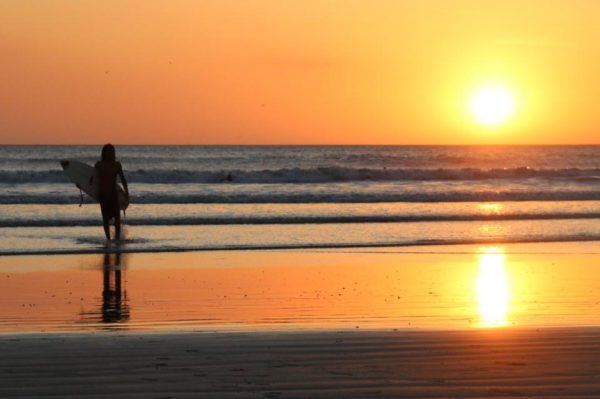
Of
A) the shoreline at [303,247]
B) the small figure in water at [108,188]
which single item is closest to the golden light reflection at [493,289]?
the shoreline at [303,247]

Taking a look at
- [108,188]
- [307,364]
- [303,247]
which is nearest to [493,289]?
[307,364]

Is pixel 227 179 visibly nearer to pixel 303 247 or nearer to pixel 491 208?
pixel 491 208

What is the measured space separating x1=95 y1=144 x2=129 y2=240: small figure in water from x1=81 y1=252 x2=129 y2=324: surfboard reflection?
2398mm

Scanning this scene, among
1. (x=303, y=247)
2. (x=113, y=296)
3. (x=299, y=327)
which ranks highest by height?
(x=303, y=247)

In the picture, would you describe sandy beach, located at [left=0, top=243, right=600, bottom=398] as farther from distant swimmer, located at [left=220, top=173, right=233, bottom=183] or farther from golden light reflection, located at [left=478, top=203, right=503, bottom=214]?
distant swimmer, located at [left=220, top=173, right=233, bottom=183]

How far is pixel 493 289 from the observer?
11109 millimetres

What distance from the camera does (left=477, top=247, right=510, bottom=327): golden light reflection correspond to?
8.99 meters

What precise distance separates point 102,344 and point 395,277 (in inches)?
221

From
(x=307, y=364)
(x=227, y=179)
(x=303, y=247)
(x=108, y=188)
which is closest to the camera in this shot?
(x=307, y=364)

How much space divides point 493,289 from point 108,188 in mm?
7926

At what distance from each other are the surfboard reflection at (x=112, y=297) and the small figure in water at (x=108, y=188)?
2.40 m

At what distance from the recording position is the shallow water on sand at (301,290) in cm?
882

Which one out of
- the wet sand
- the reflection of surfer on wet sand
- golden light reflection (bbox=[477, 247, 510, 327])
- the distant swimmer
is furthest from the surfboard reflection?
the distant swimmer

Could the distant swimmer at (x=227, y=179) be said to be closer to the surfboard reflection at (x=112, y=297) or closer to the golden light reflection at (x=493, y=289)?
the golden light reflection at (x=493, y=289)
